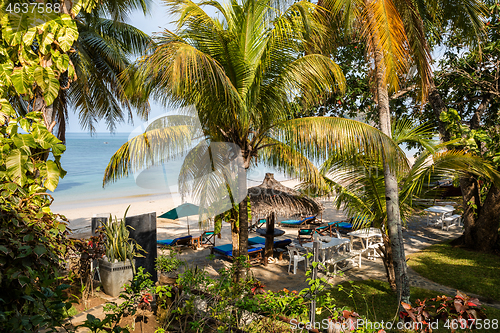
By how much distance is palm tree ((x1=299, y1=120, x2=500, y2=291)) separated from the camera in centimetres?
554

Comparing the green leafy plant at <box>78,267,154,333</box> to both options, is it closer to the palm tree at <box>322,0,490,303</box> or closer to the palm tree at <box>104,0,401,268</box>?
the palm tree at <box>104,0,401,268</box>

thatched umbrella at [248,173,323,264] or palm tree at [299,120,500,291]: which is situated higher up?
palm tree at [299,120,500,291]

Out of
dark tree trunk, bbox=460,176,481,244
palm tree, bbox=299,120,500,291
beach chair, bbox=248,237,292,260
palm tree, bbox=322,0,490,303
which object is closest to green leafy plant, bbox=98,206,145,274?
palm tree, bbox=299,120,500,291

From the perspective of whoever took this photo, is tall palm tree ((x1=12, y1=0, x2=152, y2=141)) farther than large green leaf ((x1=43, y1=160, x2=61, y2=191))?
Yes

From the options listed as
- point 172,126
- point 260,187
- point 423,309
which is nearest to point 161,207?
point 260,187

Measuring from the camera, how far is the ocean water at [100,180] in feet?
20.8

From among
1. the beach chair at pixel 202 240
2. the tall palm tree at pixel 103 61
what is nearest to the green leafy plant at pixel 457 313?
the tall palm tree at pixel 103 61

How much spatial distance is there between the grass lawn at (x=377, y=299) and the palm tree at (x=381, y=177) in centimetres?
37

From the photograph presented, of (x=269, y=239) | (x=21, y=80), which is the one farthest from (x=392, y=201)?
(x=21, y=80)

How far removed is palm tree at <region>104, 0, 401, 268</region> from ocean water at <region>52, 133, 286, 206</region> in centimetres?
60

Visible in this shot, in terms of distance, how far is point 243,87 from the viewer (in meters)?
4.96

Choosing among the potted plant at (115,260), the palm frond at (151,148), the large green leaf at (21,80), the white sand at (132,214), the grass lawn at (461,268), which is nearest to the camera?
the large green leaf at (21,80)

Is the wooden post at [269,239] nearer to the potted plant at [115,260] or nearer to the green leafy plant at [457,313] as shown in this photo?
the potted plant at [115,260]

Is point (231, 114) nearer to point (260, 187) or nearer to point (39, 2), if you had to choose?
point (39, 2)
